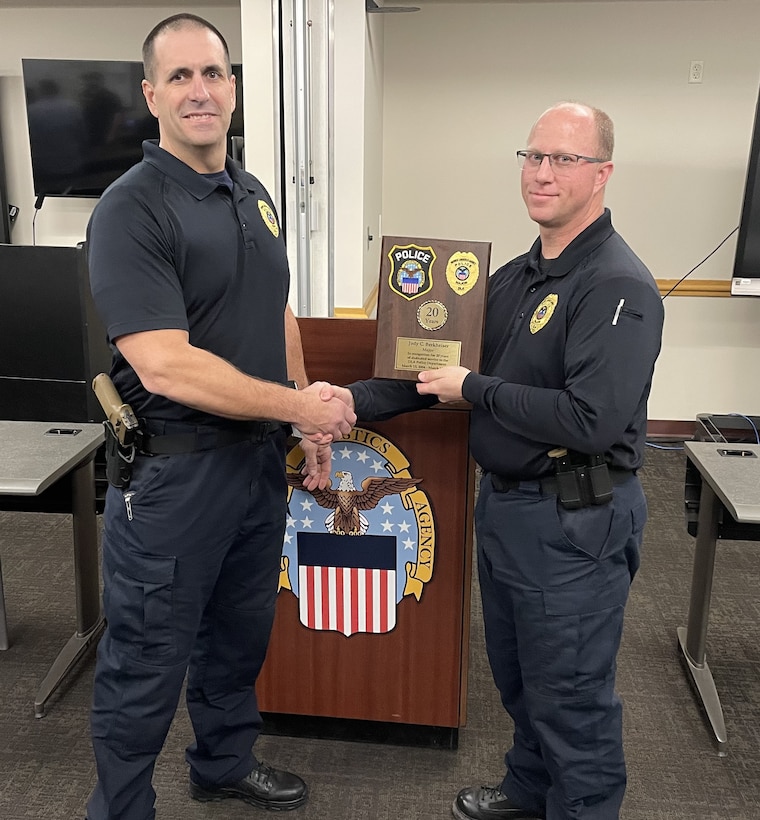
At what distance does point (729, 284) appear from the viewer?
14.5 feet

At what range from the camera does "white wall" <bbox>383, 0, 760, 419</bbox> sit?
4.16 m

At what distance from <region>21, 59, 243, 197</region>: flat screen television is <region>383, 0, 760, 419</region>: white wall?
1.34m

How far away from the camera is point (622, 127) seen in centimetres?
429


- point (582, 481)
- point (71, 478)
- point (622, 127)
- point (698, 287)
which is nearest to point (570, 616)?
point (582, 481)

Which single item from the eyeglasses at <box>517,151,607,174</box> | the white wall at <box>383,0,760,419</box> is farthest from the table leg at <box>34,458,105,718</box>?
the white wall at <box>383,0,760,419</box>

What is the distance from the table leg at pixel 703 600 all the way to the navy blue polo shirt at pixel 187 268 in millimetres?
1399

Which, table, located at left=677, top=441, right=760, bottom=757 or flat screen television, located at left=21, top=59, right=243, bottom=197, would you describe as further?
flat screen television, located at left=21, top=59, right=243, bottom=197

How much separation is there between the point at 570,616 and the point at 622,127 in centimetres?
344

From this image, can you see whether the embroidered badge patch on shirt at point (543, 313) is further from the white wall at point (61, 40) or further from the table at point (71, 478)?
the white wall at point (61, 40)

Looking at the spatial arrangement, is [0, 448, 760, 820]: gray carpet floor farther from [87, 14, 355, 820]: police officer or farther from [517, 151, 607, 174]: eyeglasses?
[517, 151, 607, 174]: eyeglasses

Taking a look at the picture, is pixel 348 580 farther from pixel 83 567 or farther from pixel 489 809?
pixel 83 567

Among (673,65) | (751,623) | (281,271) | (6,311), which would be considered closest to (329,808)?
(281,271)

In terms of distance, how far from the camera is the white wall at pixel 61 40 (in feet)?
14.3

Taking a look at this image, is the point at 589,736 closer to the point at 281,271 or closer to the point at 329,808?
the point at 329,808
